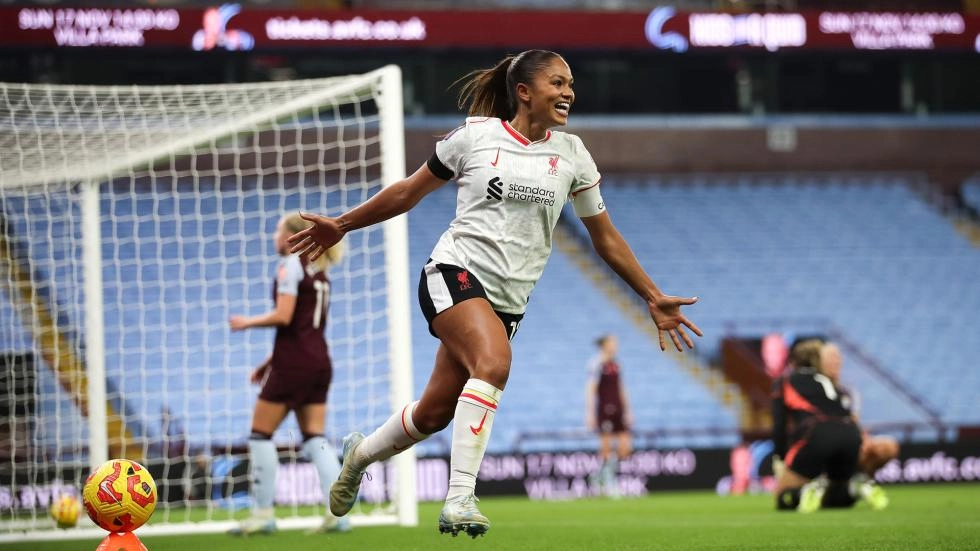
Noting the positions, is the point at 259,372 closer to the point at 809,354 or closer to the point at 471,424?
the point at 471,424

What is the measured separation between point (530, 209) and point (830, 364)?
19.1 ft

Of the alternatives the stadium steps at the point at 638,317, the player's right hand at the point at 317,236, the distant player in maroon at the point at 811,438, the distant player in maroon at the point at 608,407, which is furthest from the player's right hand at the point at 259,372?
the stadium steps at the point at 638,317

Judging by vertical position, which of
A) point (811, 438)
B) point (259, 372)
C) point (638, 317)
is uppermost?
point (638, 317)

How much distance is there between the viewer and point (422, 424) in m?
5.39

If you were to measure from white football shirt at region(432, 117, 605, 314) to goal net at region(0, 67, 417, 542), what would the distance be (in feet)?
9.59

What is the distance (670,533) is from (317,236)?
3328 millimetres

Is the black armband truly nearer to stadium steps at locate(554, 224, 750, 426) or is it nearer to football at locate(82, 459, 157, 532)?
football at locate(82, 459, 157, 532)

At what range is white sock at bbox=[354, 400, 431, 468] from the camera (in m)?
5.43

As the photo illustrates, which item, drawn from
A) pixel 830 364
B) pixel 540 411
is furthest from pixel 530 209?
pixel 540 411

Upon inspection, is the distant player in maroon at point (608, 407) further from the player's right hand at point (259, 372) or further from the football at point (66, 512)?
the football at point (66, 512)

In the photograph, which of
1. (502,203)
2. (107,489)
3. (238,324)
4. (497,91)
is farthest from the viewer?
(238,324)

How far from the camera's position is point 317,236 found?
525 cm

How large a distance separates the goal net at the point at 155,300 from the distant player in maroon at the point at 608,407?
108 inches

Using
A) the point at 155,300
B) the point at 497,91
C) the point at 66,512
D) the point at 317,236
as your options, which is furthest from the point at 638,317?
the point at 317,236
